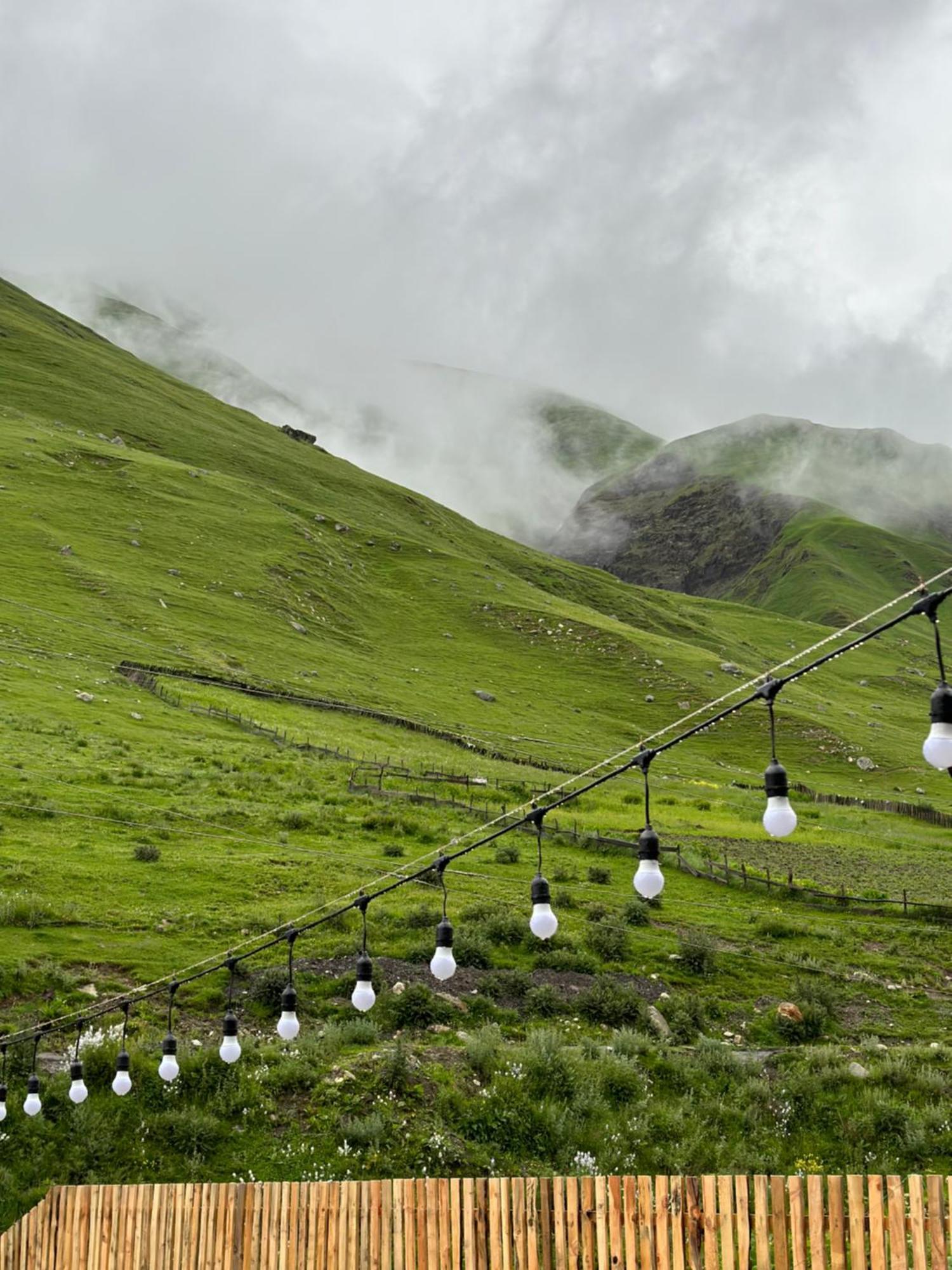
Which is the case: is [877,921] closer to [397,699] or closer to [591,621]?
[397,699]

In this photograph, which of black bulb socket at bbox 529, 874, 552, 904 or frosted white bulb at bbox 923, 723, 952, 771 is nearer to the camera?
frosted white bulb at bbox 923, 723, 952, 771

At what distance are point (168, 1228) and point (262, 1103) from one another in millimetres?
4736

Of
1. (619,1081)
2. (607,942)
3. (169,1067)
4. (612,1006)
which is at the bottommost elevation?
(619,1081)

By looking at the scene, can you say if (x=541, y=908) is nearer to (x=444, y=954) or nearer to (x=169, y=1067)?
(x=444, y=954)

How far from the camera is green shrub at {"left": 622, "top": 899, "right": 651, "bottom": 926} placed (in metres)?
29.9

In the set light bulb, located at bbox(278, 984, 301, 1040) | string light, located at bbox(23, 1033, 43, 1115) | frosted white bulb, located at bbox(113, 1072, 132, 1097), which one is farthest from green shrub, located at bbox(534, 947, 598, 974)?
light bulb, located at bbox(278, 984, 301, 1040)

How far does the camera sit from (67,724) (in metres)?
48.3

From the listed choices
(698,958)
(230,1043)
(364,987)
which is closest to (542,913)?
(364,987)

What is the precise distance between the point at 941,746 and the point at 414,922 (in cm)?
2311

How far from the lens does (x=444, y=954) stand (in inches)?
402

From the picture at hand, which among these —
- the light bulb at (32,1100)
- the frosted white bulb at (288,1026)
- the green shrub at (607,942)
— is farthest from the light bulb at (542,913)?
the green shrub at (607,942)

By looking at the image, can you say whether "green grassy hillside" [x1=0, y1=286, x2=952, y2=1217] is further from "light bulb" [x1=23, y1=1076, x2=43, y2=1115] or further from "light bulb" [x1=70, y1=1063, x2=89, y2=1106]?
"light bulb" [x1=70, y1=1063, x2=89, y2=1106]

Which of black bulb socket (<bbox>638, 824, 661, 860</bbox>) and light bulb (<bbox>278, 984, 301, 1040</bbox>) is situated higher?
black bulb socket (<bbox>638, 824, 661, 860</bbox>)

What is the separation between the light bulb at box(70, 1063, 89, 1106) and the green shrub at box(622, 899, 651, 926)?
18647 millimetres
